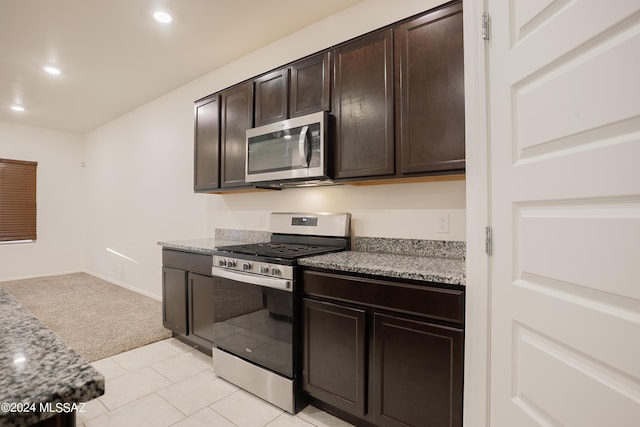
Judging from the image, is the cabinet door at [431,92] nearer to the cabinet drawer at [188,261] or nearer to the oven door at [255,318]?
the oven door at [255,318]

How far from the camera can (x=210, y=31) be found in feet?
9.34

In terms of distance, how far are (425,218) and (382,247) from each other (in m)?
0.36

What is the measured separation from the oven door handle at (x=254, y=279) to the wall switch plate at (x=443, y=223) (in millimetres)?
986

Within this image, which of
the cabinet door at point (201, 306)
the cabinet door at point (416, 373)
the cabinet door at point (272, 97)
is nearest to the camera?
the cabinet door at point (416, 373)

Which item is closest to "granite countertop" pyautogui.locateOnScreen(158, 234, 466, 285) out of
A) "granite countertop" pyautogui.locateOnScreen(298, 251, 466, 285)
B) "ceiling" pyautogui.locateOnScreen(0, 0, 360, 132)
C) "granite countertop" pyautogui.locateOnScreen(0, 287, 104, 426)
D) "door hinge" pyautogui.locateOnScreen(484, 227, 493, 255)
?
"granite countertop" pyautogui.locateOnScreen(298, 251, 466, 285)

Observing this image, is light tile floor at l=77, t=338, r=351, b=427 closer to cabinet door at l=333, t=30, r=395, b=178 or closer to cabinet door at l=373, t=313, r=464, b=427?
cabinet door at l=373, t=313, r=464, b=427

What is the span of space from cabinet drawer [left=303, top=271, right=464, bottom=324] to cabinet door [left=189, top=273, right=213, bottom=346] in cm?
107

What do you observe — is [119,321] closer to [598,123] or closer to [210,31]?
[210,31]

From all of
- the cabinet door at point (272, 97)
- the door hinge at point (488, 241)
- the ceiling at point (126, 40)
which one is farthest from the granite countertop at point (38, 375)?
the ceiling at point (126, 40)

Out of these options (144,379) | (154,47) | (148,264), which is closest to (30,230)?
(148,264)

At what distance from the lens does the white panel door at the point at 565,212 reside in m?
0.73

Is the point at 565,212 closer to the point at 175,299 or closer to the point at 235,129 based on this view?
the point at 235,129

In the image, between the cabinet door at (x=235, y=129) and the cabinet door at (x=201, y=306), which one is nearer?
the cabinet door at (x=201, y=306)

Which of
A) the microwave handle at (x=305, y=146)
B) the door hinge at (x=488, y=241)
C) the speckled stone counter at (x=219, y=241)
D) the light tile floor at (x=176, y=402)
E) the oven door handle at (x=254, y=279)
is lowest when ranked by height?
the light tile floor at (x=176, y=402)
